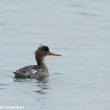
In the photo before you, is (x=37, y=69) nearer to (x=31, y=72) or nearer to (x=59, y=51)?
(x=31, y=72)

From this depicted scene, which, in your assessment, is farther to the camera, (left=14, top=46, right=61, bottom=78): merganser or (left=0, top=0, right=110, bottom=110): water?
(left=14, top=46, right=61, bottom=78): merganser

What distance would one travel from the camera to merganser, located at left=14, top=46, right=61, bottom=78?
19.8 m

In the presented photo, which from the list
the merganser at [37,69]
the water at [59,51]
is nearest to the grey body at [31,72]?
the merganser at [37,69]

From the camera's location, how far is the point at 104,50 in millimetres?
24000

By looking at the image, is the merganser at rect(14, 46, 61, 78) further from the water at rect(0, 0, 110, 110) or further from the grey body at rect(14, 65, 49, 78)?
the water at rect(0, 0, 110, 110)

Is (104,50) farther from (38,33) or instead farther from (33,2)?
(33,2)

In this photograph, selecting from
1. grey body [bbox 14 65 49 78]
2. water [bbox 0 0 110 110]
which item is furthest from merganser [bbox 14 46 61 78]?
water [bbox 0 0 110 110]

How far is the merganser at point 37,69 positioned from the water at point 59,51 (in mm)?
212

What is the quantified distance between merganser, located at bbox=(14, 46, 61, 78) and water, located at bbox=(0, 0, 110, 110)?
0.70 ft

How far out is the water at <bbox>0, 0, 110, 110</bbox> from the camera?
17.5 m

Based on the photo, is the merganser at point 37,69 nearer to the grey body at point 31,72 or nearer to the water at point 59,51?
the grey body at point 31,72

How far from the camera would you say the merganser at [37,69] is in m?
19.8

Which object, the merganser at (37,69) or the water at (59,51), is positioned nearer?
the water at (59,51)

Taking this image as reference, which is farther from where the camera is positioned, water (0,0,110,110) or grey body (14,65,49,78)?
grey body (14,65,49,78)
